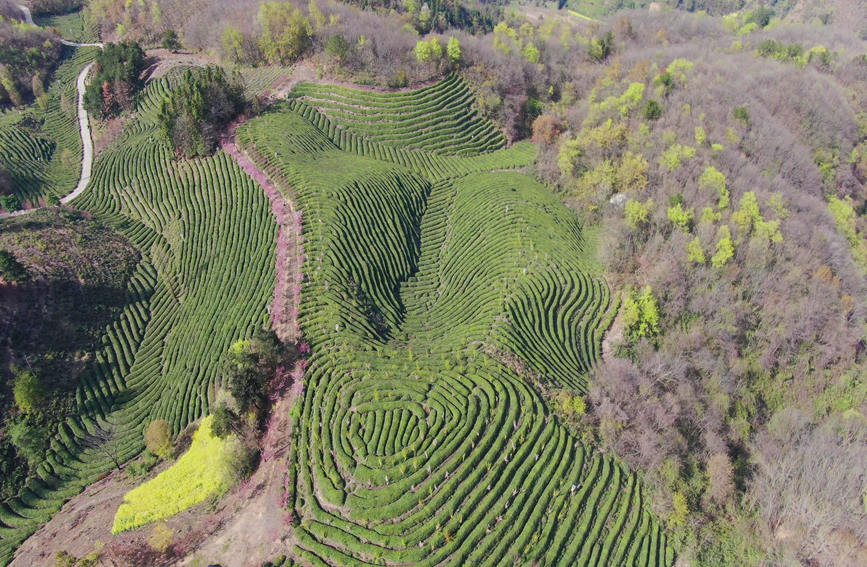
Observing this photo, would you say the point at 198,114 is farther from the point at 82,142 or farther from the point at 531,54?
the point at 531,54

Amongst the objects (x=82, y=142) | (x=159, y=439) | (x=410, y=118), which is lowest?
(x=159, y=439)

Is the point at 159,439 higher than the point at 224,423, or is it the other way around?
the point at 224,423

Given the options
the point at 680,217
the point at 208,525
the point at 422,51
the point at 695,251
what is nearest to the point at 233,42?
the point at 422,51

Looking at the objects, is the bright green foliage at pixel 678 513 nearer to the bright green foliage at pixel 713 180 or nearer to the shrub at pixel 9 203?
the bright green foliage at pixel 713 180

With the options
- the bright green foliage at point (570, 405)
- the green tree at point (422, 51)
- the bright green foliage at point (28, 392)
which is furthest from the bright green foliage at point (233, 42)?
the bright green foliage at point (570, 405)

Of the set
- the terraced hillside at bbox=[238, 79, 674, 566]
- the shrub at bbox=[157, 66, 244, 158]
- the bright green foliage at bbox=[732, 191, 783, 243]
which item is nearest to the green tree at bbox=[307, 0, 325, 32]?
the shrub at bbox=[157, 66, 244, 158]

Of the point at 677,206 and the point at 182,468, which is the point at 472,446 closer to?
the point at 182,468
